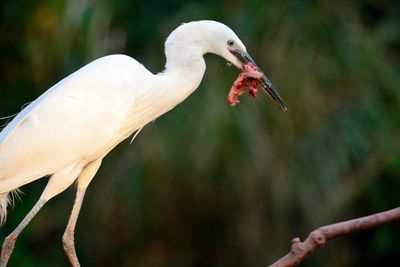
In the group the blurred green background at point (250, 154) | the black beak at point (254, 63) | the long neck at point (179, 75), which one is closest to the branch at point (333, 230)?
the black beak at point (254, 63)

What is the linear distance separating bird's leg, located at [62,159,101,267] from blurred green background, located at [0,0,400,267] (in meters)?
1.68

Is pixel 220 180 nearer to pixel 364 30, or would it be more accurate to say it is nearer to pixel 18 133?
pixel 364 30

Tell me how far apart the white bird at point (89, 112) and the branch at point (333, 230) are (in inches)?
29.1

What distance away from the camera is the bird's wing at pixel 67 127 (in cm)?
315

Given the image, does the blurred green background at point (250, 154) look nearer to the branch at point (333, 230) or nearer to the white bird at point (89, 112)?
the white bird at point (89, 112)

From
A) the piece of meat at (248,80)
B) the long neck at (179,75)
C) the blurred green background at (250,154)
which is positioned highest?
the long neck at (179,75)

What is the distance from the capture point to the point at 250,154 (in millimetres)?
5047

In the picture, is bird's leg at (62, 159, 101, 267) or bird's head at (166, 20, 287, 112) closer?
bird's head at (166, 20, 287, 112)

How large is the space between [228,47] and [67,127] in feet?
2.08

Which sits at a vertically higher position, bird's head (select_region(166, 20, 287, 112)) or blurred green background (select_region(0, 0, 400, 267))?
bird's head (select_region(166, 20, 287, 112))

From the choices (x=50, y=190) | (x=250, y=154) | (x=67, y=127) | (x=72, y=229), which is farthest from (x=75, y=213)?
(x=250, y=154)

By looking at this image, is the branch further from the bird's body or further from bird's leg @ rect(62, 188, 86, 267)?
bird's leg @ rect(62, 188, 86, 267)

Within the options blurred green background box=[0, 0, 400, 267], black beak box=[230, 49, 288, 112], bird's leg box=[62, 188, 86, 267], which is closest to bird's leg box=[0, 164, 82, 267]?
bird's leg box=[62, 188, 86, 267]

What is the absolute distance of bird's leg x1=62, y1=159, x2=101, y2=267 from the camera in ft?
10.8
